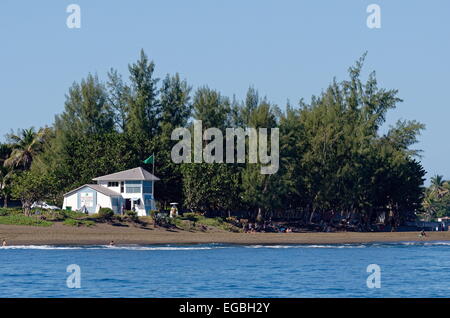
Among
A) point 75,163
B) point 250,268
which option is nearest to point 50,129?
point 75,163

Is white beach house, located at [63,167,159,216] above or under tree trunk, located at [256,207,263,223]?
above

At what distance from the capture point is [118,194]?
319 ft

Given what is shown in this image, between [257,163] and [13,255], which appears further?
[257,163]

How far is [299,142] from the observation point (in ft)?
352

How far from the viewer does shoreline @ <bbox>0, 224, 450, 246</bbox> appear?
264 ft

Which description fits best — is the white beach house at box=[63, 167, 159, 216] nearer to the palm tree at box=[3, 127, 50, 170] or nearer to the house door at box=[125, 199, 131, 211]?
the house door at box=[125, 199, 131, 211]

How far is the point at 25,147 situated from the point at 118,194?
33.0m

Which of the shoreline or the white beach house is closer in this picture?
the shoreline

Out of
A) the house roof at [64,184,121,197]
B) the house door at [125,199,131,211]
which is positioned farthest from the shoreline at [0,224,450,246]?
the house door at [125,199,131,211]

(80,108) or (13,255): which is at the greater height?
(80,108)

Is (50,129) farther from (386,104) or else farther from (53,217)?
(386,104)

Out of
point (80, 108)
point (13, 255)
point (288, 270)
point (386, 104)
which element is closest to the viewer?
point (288, 270)

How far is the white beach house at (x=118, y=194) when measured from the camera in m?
95.8
